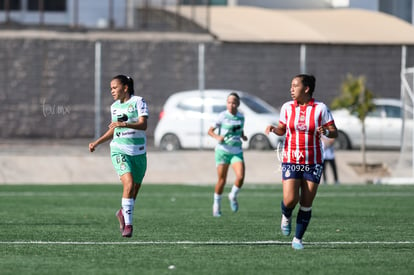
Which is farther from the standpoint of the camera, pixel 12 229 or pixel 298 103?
pixel 12 229

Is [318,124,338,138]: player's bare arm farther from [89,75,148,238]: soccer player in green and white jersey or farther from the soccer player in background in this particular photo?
[89,75,148,238]: soccer player in green and white jersey

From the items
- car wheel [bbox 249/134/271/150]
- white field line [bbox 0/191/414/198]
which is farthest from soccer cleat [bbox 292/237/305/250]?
car wheel [bbox 249/134/271/150]

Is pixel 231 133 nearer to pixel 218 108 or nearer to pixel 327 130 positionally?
pixel 327 130

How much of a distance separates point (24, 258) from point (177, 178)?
71.2ft

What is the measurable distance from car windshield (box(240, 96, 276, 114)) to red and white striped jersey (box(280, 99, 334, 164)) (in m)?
22.4

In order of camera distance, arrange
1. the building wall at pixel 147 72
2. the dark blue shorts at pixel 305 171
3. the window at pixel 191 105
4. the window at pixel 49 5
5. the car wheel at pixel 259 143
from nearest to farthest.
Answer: the dark blue shorts at pixel 305 171 → the car wheel at pixel 259 143 → the window at pixel 191 105 → the building wall at pixel 147 72 → the window at pixel 49 5

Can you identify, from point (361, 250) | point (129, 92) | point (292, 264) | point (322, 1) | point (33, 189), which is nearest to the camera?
point (292, 264)

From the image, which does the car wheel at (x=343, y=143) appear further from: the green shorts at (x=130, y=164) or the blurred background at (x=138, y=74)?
the green shorts at (x=130, y=164)

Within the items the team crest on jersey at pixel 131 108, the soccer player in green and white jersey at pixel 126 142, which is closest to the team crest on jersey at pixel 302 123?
the soccer player in green and white jersey at pixel 126 142

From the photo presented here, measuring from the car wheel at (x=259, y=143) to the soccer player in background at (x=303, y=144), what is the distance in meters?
22.0

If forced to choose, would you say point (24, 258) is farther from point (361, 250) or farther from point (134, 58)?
point (134, 58)

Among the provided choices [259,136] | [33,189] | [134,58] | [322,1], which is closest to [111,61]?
[134,58]

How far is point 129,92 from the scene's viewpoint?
1494 cm

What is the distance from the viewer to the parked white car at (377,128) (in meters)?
37.2
